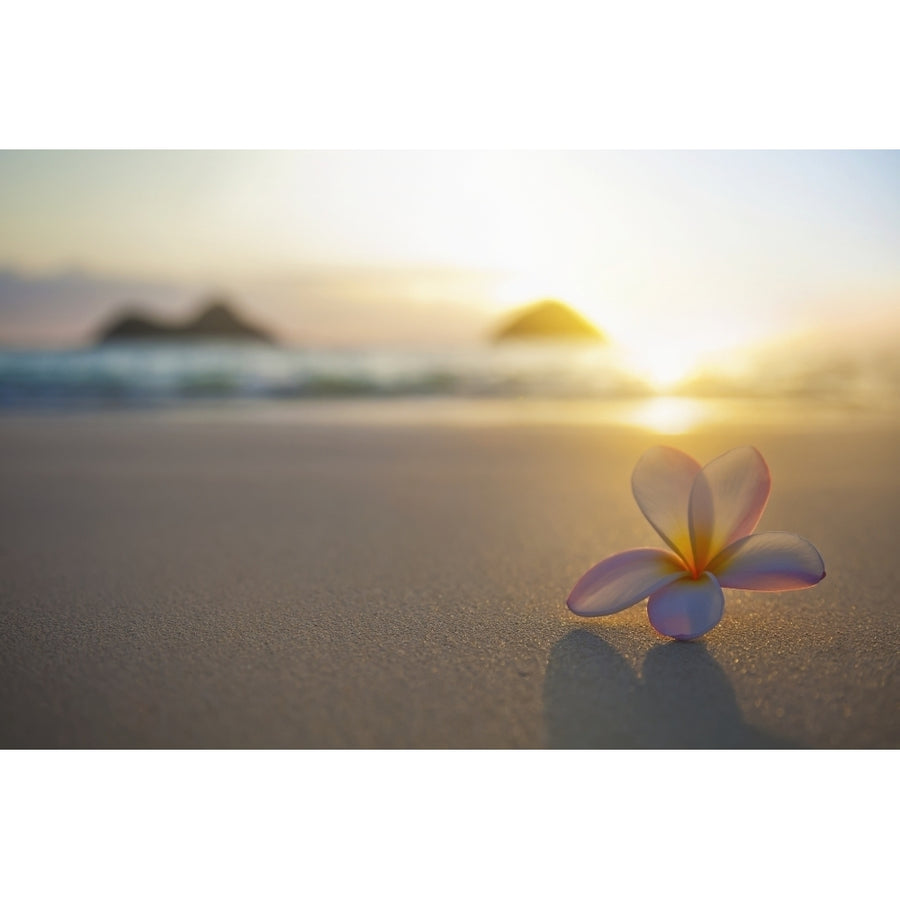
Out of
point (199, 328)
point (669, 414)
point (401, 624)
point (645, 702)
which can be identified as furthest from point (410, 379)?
point (199, 328)

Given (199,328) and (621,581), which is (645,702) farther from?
(199,328)

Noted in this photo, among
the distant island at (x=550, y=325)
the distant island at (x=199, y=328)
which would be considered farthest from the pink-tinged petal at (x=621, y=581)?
the distant island at (x=199, y=328)

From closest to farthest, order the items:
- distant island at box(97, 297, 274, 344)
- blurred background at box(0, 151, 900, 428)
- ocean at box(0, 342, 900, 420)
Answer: blurred background at box(0, 151, 900, 428), ocean at box(0, 342, 900, 420), distant island at box(97, 297, 274, 344)

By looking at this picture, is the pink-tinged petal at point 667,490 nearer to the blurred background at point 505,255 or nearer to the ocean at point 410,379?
the blurred background at point 505,255

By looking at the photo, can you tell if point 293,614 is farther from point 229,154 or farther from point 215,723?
point 229,154

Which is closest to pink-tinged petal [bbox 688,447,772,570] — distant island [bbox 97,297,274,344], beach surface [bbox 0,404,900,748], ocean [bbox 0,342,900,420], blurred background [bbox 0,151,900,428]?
beach surface [bbox 0,404,900,748]

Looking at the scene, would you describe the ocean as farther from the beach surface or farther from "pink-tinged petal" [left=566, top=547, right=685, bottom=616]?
"pink-tinged petal" [left=566, top=547, right=685, bottom=616]
